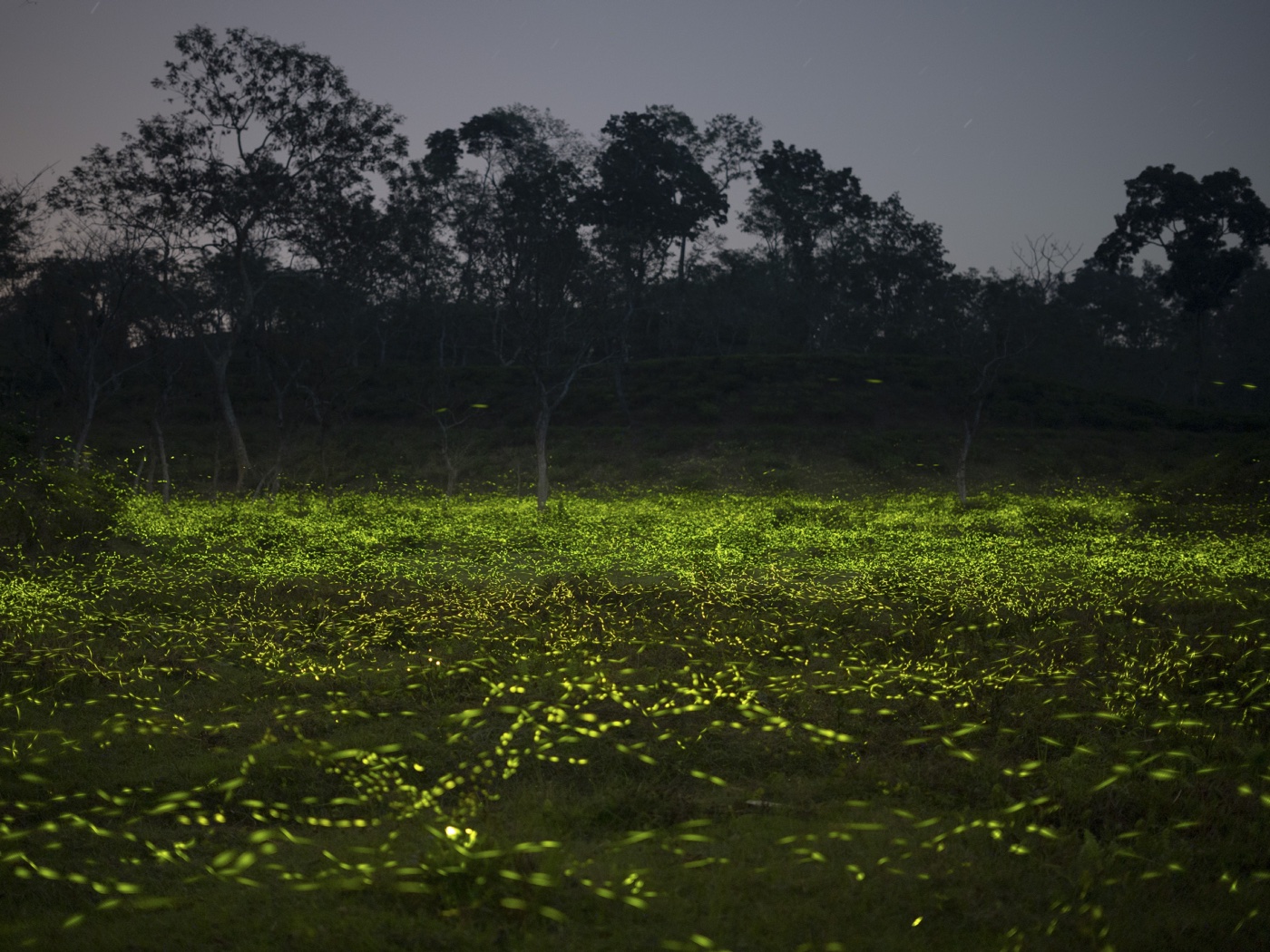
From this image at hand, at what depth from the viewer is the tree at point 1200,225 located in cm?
4366

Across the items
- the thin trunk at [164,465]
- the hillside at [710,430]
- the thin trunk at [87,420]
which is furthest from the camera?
the hillside at [710,430]

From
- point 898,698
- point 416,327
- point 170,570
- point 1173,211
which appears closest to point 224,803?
point 898,698

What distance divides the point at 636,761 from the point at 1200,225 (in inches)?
1937

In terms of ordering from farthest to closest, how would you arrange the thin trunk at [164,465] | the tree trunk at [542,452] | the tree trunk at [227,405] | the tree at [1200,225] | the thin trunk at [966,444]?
1. the tree at [1200,225]
2. the tree trunk at [227,405]
3. the thin trunk at [966,444]
4. the tree trunk at [542,452]
5. the thin trunk at [164,465]

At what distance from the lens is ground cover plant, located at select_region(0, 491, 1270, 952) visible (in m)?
3.59

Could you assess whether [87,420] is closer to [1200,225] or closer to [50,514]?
[50,514]

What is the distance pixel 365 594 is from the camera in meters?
9.89

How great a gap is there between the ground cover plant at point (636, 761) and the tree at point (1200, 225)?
3994cm

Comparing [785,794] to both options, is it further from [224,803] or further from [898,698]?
[224,803]

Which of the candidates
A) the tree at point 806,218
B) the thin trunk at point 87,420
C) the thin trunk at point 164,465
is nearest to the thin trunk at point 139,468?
the thin trunk at point 164,465

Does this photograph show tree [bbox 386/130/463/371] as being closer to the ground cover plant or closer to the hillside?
the hillside

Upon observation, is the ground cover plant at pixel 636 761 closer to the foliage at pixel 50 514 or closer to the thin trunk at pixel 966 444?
the foliage at pixel 50 514

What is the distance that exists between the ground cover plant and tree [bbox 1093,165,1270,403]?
39.9 m

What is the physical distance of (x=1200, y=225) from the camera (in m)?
44.0
